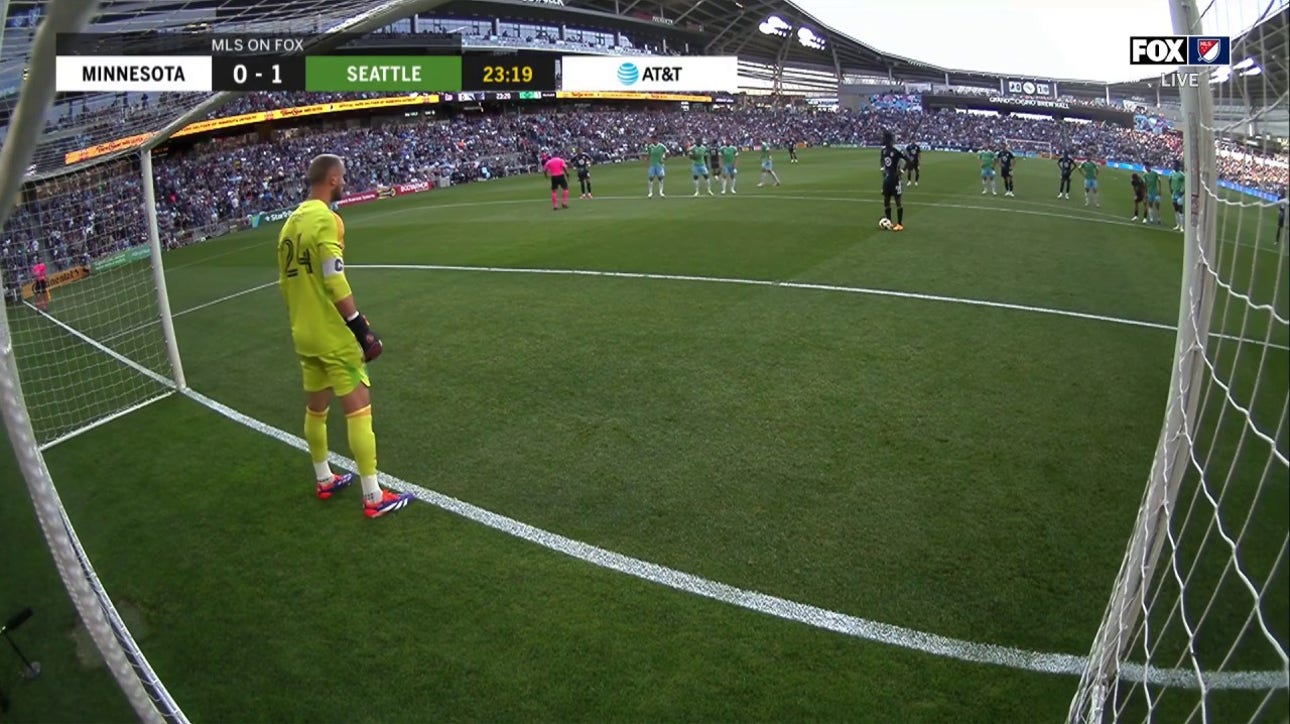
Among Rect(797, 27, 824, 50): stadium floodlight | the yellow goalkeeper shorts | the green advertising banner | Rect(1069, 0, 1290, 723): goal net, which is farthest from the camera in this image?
Rect(797, 27, 824, 50): stadium floodlight

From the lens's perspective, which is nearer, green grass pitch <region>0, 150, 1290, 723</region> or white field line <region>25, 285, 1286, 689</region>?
white field line <region>25, 285, 1286, 689</region>

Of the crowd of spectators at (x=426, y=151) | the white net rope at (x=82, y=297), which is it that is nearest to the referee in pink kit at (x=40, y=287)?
the white net rope at (x=82, y=297)

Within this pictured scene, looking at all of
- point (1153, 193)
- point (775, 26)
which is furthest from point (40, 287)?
point (775, 26)

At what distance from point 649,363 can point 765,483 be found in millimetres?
2917

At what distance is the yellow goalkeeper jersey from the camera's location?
16.1 feet

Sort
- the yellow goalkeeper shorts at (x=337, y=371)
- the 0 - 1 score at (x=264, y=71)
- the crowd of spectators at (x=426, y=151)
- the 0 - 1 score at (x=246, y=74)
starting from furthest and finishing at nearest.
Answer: the crowd of spectators at (x=426, y=151)
the 0 - 1 score at (x=246, y=74)
the 0 - 1 score at (x=264, y=71)
the yellow goalkeeper shorts at (x=337, y=371)

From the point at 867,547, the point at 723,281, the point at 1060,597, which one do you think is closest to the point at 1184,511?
the point at 1060,597

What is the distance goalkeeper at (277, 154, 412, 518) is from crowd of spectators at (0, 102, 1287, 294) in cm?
344

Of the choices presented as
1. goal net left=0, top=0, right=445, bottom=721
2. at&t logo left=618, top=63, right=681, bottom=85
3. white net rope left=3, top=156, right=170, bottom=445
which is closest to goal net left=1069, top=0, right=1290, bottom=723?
goal net left=0, top=0, right=445, bottom=721

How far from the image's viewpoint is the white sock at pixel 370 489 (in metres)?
5.26

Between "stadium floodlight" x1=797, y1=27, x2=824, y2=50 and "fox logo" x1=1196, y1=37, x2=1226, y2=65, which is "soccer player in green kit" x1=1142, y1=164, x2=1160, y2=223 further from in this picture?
"stadium floodlight" x1=797, y1=27, x2=824, y2=50

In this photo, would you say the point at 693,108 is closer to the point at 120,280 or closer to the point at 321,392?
the point at 120,280

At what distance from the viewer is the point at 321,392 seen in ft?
17.5

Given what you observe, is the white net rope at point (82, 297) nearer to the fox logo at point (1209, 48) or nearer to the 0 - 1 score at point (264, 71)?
the 0 - 1 score at point (264, 71)
